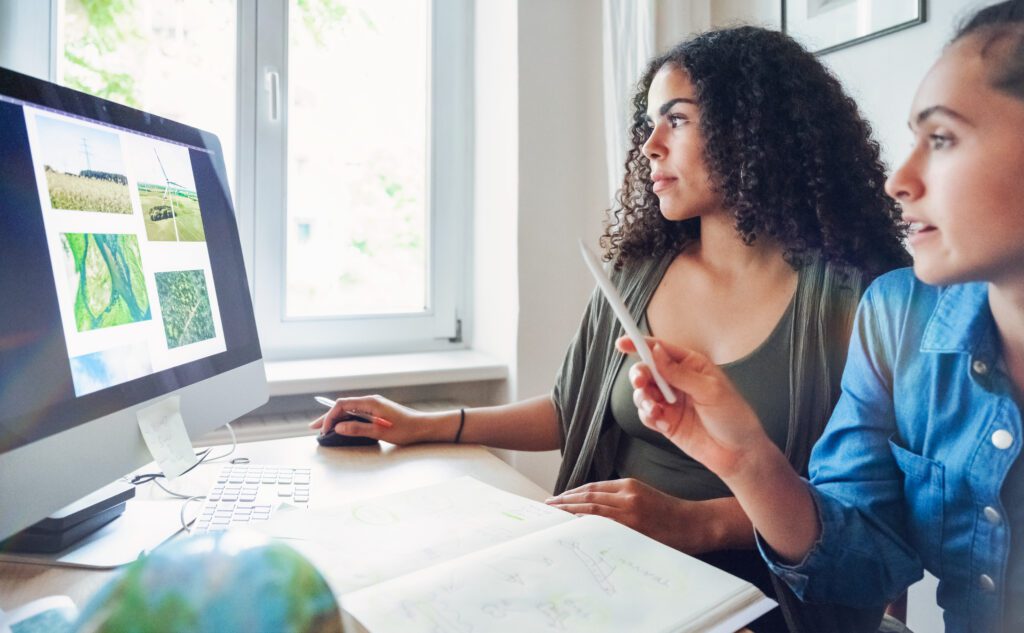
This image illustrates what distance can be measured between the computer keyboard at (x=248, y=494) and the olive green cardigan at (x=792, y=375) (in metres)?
0.41

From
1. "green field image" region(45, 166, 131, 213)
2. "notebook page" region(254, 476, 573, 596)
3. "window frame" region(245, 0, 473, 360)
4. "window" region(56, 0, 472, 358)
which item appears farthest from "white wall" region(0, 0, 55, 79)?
"notebook page" region(254, 476, 573, 596)

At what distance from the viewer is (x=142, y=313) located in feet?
2.01

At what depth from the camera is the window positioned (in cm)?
141

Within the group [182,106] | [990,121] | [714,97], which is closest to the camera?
[990,121]

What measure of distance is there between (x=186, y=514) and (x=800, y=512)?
0.58 metres

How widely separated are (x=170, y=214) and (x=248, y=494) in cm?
30

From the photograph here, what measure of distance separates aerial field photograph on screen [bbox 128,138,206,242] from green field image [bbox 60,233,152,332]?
0.05 meters

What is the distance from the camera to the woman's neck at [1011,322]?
0.47m

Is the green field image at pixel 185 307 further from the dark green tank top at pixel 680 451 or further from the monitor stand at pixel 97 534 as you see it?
the dark green tank top at pixel 680 451

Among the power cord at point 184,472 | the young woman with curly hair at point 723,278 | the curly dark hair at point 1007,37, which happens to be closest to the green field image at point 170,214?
the power cord at point 184,472

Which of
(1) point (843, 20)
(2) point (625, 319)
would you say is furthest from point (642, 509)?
(1) point (843, 20)

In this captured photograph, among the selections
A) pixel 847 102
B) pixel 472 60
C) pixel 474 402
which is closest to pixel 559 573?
pixel 847 102

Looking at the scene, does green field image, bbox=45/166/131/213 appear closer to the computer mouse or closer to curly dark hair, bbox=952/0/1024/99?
the computer mouse

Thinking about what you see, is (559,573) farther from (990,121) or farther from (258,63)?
(258,63)
